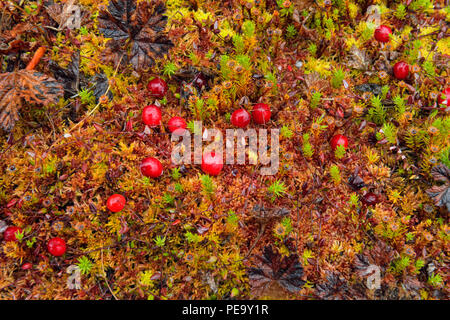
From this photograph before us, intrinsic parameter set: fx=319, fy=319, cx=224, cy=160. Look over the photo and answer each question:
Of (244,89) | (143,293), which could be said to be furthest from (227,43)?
(143,293)

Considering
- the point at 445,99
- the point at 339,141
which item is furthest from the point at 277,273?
the point at 445,99

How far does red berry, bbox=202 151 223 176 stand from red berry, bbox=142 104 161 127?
2.00ft

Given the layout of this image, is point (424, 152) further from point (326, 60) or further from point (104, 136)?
point (104, 136)

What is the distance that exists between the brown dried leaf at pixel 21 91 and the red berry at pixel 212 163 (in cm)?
154

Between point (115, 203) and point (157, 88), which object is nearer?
point (115, 203)

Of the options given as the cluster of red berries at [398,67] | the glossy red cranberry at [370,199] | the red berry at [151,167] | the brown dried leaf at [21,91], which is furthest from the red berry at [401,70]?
the brown dried leaf at [21,91]

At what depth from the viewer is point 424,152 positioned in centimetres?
314

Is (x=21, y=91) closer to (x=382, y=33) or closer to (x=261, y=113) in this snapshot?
(x=261, y=113)

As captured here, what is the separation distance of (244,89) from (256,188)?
3.38ft

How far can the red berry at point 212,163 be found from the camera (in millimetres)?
2910

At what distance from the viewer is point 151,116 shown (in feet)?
10.1

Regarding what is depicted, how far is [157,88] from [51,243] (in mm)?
1724

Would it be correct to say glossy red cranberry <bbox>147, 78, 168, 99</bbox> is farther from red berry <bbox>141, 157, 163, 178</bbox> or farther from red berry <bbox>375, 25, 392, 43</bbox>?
red berry <bbox>375, 25, 392, 43</bbox>

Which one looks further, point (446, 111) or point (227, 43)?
point (227, 43)
